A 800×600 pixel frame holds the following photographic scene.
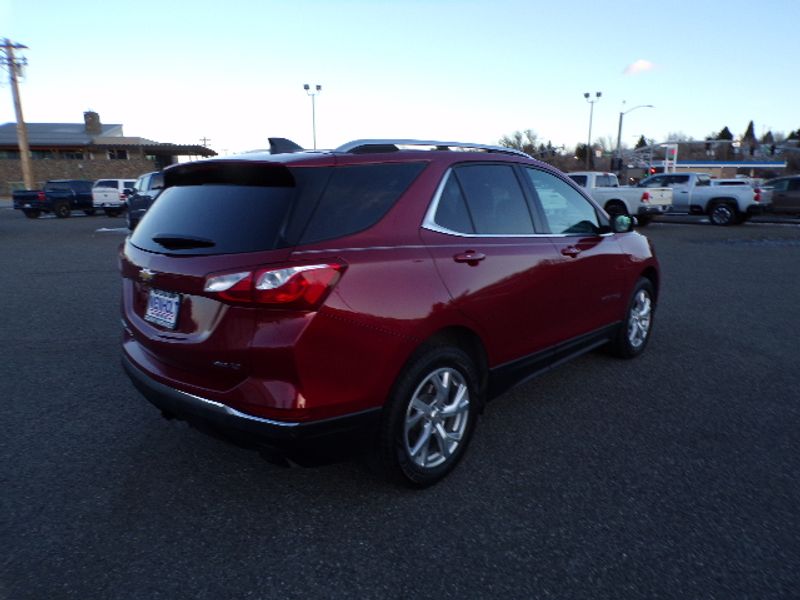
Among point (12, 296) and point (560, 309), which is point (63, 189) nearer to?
point (12, 296)

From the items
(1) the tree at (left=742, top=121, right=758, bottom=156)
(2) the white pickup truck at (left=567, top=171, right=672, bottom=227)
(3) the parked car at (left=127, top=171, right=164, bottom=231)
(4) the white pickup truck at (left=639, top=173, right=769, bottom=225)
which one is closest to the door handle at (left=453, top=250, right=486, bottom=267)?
(3) the parked car at (left=127, top=171, right=164, bottom=231)

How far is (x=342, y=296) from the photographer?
2.38m

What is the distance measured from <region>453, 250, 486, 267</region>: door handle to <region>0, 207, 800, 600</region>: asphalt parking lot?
1.16 meters

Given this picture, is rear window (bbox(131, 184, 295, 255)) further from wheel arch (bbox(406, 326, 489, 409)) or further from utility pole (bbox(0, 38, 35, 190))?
utility pole (bbox(0, 38, 35, 190))

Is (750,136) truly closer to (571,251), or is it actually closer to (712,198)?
(712,198)

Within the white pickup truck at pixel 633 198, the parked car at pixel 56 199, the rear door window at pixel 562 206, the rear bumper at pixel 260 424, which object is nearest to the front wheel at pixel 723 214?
the white pickup truck at pixel 633 198

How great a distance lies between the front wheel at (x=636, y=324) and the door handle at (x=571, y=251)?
3.86ft

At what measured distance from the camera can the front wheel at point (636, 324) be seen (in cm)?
484

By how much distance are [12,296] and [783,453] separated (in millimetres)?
8916

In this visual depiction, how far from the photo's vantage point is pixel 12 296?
782 cm

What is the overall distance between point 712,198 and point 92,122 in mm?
69856

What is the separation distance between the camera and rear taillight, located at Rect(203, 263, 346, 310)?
89.3 inches

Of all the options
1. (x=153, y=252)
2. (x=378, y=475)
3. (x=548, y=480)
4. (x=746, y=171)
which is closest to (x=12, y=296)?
(x=153, y=252)

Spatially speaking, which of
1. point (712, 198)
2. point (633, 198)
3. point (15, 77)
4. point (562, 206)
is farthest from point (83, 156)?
point (562, 206)
